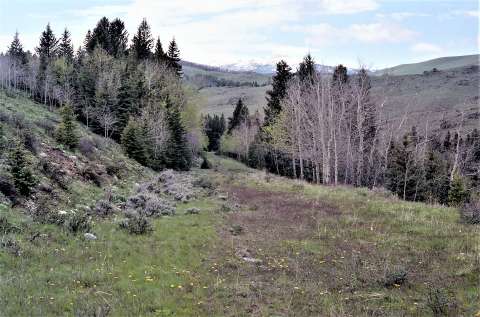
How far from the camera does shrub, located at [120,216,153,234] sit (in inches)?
572

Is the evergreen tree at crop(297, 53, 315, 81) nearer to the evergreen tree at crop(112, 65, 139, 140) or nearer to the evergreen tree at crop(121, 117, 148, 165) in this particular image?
the evergreen tree at crop(112, 65, 139, 140)

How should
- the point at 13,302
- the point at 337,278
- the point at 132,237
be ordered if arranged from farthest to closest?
the point at 132,237 → the point at 337,278 → the point at 13,302

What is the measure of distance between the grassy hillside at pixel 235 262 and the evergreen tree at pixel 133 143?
21308mm

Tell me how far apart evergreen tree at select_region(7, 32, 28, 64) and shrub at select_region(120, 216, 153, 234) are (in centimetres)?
8389

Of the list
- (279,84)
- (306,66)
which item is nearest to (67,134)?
(279,84)

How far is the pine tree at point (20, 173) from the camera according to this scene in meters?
14.8

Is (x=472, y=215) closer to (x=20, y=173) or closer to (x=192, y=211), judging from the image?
(x=192, y=211)

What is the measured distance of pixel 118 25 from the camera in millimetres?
82625

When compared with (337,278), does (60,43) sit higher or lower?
higher

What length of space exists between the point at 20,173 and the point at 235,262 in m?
8.56

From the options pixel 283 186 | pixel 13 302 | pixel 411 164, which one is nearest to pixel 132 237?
pixel 13 302

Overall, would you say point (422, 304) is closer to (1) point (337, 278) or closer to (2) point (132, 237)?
(1) point (337, 278)

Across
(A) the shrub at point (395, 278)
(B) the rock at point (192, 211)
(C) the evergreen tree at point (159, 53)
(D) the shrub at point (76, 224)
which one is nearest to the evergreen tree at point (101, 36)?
(C) the evergreen tree at point (159, 53)

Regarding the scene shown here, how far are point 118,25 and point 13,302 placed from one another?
8276 centimetres
